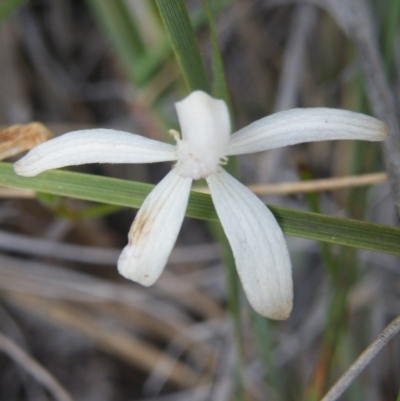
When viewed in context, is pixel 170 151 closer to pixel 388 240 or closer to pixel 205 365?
pixel 388 240

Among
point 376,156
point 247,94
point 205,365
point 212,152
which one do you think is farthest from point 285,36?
point 212,152

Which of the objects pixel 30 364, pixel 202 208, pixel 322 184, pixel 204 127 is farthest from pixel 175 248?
pixel 204 127

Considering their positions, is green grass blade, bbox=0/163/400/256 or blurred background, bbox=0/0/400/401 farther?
blurred background, bbox=0/0/400/401

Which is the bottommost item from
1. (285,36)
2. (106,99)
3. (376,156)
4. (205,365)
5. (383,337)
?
(383,337)

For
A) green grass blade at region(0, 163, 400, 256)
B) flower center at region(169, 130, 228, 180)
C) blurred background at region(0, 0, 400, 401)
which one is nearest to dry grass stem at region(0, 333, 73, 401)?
blurred background at region(0, 0, 400, 401)

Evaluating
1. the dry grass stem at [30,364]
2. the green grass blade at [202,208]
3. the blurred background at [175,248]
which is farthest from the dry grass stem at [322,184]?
the dry grass stem at [30,364]

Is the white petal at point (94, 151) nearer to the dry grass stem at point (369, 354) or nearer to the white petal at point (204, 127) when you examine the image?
the white petal at point (204, 127)

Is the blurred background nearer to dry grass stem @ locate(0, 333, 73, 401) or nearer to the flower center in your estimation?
dry grass stem @ locate(0, 333, 73, 401)
